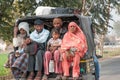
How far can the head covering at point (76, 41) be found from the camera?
7.55m

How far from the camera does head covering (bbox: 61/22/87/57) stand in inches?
297

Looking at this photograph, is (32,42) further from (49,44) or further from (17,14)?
(17,14)

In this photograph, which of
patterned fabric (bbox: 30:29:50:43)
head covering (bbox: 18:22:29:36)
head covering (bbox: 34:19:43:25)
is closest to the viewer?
patterned fabric (bbox: 30:29:50:43)

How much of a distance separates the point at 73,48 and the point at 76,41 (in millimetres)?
187

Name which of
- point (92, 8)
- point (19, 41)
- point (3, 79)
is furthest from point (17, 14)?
point (92, 8)

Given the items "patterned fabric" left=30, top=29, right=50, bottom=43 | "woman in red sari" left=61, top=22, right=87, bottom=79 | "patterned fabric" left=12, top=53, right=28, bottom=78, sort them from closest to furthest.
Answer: "woman in red sari" left=61, top=22, right=87, bottom=79, "patterned fabric" left=12, top=53, right=28, bottom=78, "patterned fabric" left=30, top=29, right=50, bottom=43

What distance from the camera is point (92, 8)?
1299 inches

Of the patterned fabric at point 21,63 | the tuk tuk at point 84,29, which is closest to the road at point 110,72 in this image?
the tuk tuk at point 84,29

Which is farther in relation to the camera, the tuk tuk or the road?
the road

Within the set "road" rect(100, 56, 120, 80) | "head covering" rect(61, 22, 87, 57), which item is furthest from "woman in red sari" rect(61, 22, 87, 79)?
"road" rect(100, 56, 120, 80)

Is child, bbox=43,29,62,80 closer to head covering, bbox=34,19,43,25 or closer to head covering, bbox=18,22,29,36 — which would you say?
head covering, bbox=34,19,43,25

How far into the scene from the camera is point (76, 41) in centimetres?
762

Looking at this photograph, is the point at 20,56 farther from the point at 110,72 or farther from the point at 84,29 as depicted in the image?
the point at 110,72

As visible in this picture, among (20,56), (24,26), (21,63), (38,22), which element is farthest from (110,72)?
(21,63)
